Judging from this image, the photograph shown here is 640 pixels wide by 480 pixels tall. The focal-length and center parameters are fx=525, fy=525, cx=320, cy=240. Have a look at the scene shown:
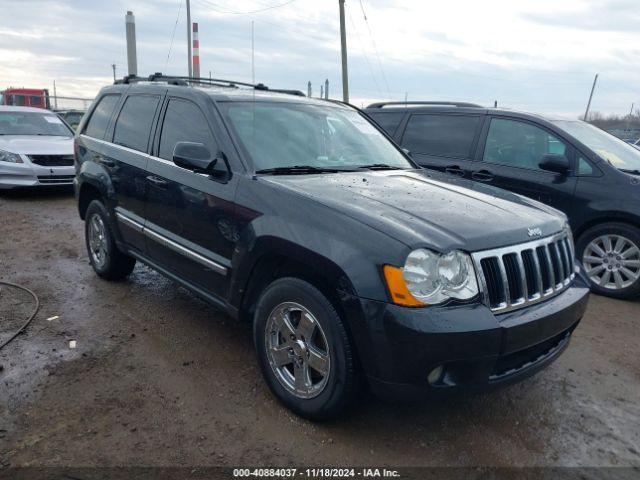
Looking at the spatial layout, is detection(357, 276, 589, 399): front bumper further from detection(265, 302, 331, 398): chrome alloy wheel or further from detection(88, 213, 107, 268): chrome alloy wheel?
detection(88, 213, 107, 268): chrome alloy wheel

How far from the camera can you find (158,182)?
3957mm

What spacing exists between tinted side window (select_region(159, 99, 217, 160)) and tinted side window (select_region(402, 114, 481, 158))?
3461 millimetres

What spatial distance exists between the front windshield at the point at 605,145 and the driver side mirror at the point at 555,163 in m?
0.43

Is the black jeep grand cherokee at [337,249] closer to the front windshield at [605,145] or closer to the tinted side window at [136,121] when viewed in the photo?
the tinted side window at [136,121]

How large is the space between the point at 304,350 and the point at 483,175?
12.7 ft

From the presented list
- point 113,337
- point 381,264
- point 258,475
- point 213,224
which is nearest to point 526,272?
point 381,264

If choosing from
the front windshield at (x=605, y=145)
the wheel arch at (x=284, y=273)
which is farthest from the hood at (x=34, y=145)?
the front windshield at (x=605, y=145)

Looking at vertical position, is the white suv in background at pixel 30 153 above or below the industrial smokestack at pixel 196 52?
below

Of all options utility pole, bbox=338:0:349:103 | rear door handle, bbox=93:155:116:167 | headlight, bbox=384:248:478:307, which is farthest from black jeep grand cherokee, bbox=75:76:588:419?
utility pole, bbox=338:0:349:103

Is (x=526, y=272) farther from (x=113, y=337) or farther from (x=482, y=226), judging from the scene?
(x=113, y=337)

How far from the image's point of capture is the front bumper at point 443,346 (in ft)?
7.87

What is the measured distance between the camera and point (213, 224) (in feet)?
11.1

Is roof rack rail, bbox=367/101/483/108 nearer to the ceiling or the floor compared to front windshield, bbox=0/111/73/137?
nearer to the ceiling

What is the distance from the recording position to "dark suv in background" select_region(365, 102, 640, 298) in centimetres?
519
